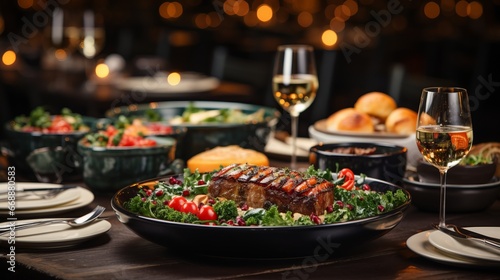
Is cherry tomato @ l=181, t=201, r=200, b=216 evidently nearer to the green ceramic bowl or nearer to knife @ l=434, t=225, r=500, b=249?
knife @ l=434, t=225, r=500, b=249

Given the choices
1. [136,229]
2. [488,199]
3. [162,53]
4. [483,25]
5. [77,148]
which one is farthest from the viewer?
[483,25]

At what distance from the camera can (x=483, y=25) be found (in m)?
8.66

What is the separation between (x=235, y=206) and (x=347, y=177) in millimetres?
378

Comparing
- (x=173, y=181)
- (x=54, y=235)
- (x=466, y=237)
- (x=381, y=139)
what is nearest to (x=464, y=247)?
(x=466, y=237)

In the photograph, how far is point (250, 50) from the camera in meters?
7.97

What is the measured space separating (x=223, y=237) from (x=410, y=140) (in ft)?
3.53

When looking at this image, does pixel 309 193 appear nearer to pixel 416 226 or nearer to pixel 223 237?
pixel 223 237

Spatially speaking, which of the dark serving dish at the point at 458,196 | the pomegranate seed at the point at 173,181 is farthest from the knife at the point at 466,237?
the pomegranate seed at the point at 173,181

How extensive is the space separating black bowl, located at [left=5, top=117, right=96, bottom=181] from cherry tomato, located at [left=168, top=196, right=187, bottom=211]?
782mm

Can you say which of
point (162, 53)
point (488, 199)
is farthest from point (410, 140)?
point (162, 53)

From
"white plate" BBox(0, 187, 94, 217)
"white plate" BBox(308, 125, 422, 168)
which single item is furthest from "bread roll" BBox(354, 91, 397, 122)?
"white plate" BBox(0, 187, 94, 217)

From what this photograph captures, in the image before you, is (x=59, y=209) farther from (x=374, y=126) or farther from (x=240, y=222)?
(x=374, y=126)

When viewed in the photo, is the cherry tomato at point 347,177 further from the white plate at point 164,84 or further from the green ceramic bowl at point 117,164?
the white plate at point 164,84

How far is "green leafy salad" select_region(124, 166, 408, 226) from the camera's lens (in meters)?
1.61
